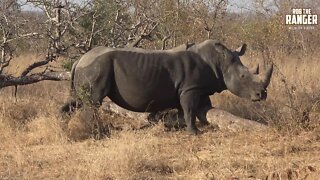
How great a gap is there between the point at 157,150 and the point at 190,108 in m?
1.50

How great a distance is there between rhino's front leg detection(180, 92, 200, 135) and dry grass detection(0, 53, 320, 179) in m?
0.17

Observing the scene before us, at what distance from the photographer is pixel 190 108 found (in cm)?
827

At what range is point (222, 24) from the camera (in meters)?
14.6

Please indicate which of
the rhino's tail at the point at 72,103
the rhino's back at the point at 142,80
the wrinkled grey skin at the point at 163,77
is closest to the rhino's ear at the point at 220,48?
the wrinkled grey skin at the point at 163,77

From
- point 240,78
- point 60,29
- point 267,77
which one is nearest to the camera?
point 267,77

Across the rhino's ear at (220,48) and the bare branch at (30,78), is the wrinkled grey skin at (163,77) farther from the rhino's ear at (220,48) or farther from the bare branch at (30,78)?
the bare branch at (30,78)

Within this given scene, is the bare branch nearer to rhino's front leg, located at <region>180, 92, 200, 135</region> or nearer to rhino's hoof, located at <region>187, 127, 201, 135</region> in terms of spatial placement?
rhino's front leg, located at <region>180, 92, 200, 135</region>

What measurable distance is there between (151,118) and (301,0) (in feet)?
44.7

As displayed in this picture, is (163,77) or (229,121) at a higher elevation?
(163,77)

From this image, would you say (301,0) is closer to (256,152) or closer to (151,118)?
(151,118)

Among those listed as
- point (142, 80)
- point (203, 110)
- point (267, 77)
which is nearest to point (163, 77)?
point (142, 80)

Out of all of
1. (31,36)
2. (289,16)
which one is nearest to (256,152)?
(31,36)

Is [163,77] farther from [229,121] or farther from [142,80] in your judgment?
[229,121]

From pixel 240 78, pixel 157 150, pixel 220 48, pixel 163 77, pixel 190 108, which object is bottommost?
pixel 157 150
